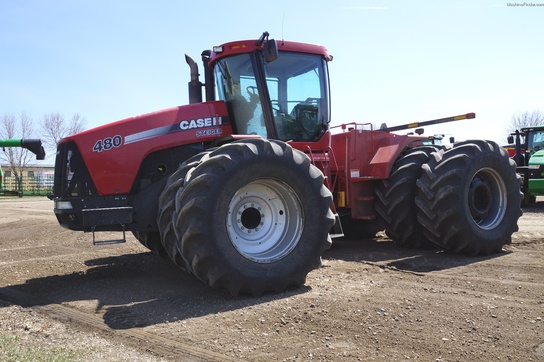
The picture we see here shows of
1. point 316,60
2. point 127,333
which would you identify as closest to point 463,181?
point 316,60

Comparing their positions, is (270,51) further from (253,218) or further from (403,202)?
(403,202)

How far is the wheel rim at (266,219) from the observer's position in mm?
5492

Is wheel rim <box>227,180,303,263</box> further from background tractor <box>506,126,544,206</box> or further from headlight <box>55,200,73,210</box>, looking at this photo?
background tractor <box>506,126,544,206</box>

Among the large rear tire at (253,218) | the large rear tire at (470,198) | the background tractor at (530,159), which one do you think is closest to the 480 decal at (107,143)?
the large rear tire at (253,218)

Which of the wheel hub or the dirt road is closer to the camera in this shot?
the dirt road

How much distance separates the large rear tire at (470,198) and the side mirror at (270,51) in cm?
278

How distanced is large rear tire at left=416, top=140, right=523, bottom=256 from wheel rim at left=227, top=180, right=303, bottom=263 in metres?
2.37

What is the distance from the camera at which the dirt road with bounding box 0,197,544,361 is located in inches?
142

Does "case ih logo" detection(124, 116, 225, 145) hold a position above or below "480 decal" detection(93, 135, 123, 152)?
above

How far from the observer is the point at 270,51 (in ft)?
20.1

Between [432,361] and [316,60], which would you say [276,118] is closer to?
[316,60]

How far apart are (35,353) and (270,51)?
13.5 ft

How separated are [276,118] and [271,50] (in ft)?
3.28

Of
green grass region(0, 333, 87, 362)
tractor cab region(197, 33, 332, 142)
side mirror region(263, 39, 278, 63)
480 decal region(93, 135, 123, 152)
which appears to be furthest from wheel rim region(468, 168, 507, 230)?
green grass region(0, 333, 87, 362)
